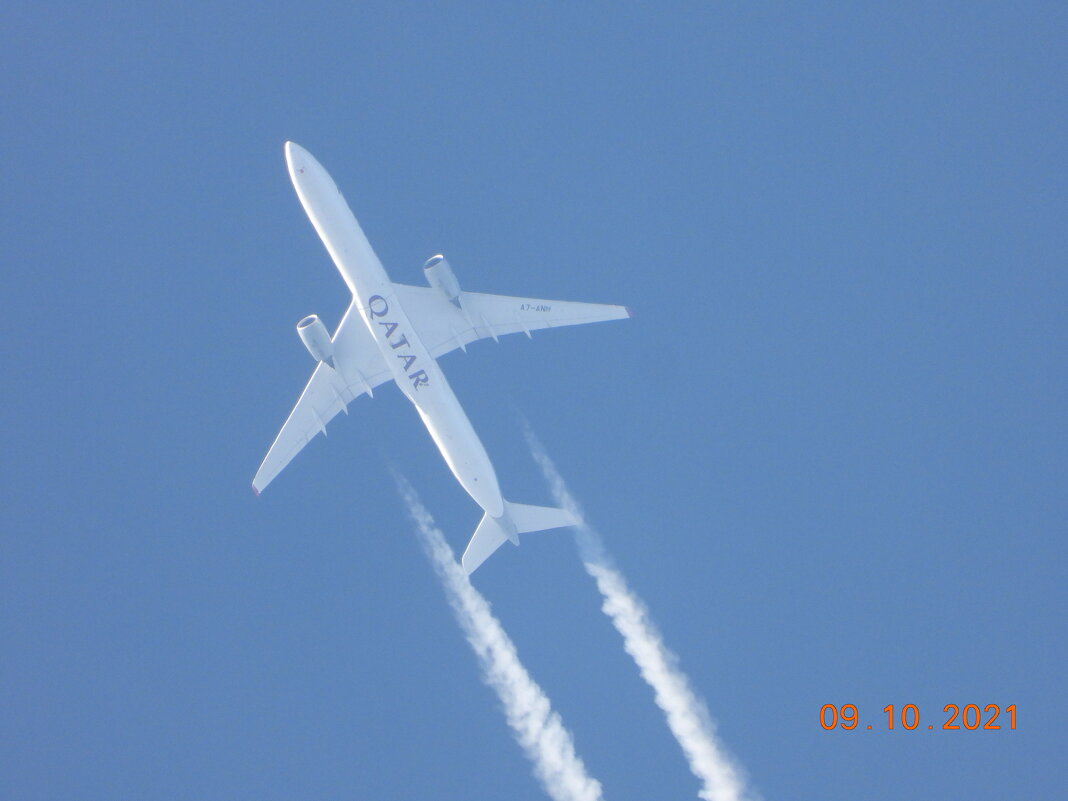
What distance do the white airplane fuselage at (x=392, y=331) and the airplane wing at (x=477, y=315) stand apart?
2226 millimetres

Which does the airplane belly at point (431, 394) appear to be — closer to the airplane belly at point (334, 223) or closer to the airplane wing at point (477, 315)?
the airplane belly at point (334, 223)

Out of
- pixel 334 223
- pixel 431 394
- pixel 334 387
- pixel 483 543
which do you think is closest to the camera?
pixel 431 394

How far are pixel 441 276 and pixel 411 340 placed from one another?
319 centimetres

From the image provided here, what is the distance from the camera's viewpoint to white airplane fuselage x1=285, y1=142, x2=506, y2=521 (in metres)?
47.3

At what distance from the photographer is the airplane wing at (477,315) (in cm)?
4956

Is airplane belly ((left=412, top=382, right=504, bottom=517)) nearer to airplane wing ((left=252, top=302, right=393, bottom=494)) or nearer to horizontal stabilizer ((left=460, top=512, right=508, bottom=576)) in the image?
horizontal stabilizer ((left=460, top=512, right=508, bottom=576))

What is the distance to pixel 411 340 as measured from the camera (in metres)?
47.6

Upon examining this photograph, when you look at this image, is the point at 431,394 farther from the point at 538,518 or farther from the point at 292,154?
the point at 292,154

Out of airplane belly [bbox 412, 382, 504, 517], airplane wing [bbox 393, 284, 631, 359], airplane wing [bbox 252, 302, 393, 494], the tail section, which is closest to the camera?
airplane belly [bbox 412, 382, 504, 517]

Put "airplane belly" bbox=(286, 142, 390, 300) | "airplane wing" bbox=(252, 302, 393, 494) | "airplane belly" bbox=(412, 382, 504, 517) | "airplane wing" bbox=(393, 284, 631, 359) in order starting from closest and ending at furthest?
"airplane belly" bbox=(412, 382, 504, 517), "airplane belly" bbox=(286, 142, 390, 300), "airplane wing" bbox=(393, 284, 631, 359), "airplane wing" bbox=(252, 302, 393, 494)

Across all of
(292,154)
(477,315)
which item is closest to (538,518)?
(477,315)

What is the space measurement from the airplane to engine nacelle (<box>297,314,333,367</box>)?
0.05m

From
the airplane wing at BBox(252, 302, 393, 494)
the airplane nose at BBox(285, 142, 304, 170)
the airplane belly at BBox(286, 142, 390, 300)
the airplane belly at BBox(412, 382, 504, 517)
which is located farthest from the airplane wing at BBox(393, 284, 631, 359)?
the airplane nose at BBox(285, 142, 304, 170)

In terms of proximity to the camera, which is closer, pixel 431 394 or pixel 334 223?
pixel 431 394
